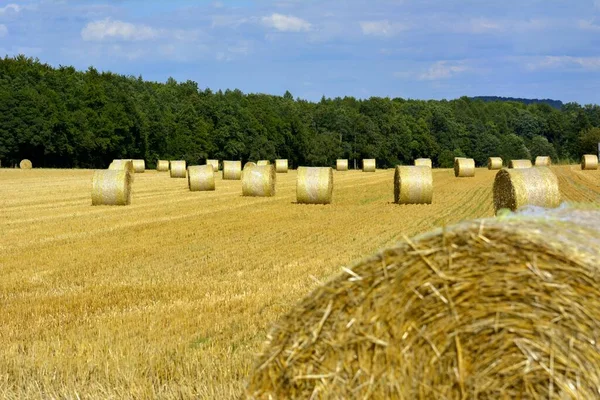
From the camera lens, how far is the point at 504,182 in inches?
689

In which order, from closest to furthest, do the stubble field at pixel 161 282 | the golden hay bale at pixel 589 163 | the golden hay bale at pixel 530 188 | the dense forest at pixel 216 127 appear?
the stubble field at pixel 161 282
the golden hay bale at pixel 530 188
the golden hay bale at pixel 589 163
the dense forest at pixel 216 127

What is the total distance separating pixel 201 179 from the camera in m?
31.9

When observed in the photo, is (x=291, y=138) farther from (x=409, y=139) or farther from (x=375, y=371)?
(x=375, y=371)

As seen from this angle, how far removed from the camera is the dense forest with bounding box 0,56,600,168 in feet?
233

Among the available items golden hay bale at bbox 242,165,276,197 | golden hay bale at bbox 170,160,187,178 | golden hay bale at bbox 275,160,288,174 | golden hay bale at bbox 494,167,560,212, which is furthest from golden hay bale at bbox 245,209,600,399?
golden hay bale at bbox 275,160,288,174

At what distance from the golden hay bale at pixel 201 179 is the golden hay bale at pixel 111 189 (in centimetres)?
724

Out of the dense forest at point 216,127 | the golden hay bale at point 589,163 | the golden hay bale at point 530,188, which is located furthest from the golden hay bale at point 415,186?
→ the dense forest at point 216,127

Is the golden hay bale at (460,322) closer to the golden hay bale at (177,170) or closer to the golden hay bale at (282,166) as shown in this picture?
the golden hay bale at (177,170)

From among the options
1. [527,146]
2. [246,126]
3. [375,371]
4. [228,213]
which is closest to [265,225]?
[228,213]

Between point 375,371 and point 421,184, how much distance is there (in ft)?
64.9

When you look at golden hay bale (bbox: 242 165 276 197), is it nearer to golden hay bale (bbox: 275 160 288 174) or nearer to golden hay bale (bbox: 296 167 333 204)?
golden hay bale (bbox: 296 167 333 204)

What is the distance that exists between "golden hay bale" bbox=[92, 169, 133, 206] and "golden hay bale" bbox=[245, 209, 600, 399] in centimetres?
2077

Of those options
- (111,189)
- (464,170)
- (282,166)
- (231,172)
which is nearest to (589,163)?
(464,170)

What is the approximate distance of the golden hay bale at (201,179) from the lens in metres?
31.9
